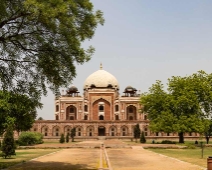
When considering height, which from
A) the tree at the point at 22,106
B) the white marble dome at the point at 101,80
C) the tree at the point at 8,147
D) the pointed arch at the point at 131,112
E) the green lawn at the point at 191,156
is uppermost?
the white marble dome at the point at 101,80

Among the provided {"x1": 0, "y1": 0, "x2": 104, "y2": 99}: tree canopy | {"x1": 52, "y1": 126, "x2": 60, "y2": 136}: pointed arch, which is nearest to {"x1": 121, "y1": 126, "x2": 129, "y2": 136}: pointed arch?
{"x1": 52, "y1": 126, "x2": 60, "y2": 136}: pointed arch

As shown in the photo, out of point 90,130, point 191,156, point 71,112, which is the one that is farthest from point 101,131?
point 191,156

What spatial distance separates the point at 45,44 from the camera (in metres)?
12.6

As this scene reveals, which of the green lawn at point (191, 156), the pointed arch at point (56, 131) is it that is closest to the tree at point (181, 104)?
the green lawn at point (191, 156)

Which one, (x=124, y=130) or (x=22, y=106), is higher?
(x=22, y=106)

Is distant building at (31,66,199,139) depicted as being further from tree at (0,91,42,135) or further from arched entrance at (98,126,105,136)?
tree at (0,91,42,135)

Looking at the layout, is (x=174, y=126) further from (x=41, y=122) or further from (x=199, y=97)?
(x=41, y=122)

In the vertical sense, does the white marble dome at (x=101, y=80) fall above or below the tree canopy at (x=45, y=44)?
above

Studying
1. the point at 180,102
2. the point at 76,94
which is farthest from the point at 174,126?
the point at 76,94

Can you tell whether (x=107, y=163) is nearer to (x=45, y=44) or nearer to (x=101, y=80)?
(x=45, y=44)

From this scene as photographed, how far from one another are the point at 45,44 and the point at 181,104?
28281 mm

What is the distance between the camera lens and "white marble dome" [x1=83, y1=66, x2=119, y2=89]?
78625 mm

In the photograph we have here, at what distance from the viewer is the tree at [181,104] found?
3681cm

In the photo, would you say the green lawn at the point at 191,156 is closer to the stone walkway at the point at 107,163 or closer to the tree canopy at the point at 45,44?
the stone walkway at the point at 107,163
